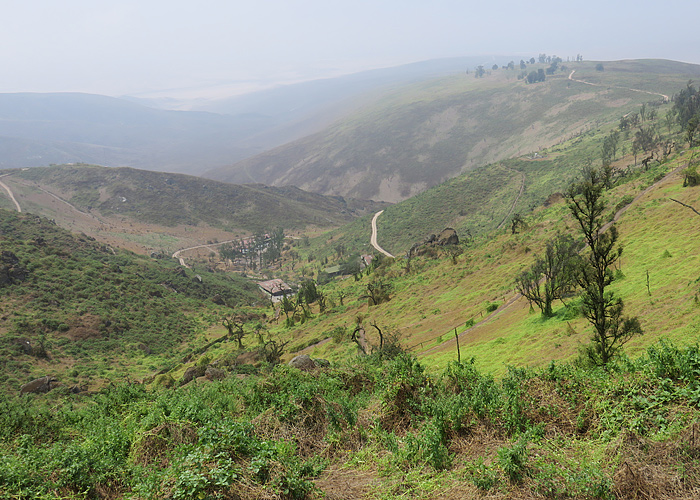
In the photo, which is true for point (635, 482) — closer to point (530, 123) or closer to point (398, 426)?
point (398, 426)

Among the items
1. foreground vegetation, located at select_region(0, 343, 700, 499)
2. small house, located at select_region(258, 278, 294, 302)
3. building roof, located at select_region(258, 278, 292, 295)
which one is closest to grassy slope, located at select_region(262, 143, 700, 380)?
foreground vegetation, located at select_region(0, 343, 700, 499)

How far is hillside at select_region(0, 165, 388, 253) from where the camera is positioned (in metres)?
119

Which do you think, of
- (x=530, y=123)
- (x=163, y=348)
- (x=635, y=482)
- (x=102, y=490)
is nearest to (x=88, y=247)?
(x=163, y=348)

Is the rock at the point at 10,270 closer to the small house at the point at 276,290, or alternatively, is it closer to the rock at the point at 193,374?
the rock at the point at 193,374

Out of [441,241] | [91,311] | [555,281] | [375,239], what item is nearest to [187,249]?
[375,239]

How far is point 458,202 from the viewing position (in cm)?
9181

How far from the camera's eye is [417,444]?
6.73m

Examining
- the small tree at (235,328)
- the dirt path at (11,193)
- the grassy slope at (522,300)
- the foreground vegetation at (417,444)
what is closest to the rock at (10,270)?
the small tree at (235,328)

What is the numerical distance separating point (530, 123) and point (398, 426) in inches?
8126

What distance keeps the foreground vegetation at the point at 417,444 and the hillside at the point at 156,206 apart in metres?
112

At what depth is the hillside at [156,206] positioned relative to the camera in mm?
119000

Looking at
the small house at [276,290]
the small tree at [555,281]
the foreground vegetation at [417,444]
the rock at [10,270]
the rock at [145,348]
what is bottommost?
the small house at [276,290]

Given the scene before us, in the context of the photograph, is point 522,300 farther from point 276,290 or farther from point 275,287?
point 275,287

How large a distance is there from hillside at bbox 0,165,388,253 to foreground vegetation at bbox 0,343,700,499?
11241 cm
